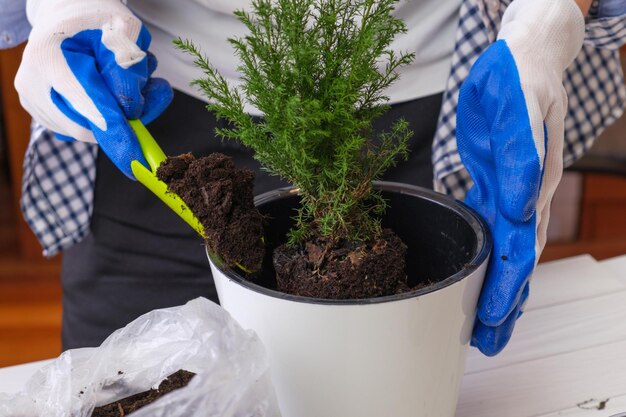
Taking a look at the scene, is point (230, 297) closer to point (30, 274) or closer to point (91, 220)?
point (91, 220)

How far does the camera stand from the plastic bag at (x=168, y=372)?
1.54 ft

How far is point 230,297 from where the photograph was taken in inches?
21.0

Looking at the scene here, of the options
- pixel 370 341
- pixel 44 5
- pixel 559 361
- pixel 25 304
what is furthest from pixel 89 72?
pixel 25 304

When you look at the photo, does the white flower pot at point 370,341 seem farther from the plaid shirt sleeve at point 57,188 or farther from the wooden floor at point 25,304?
the wooden floor at point 25,304

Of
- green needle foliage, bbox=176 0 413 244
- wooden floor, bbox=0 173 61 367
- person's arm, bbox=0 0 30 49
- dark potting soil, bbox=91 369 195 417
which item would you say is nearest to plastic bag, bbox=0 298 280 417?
dark potting soil, bbox=91 369 195 417

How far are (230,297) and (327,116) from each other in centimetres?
15

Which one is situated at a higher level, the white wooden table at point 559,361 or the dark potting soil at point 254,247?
the dark potting soil at point 254,247

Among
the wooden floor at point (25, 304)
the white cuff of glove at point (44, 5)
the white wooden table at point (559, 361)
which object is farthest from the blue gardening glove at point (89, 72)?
the wooden floor at point (25, 304)

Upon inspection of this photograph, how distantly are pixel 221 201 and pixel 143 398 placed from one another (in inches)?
5.7

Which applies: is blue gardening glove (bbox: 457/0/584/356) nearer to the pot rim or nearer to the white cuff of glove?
the pot rim

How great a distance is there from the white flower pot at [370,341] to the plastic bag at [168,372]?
0.02 m

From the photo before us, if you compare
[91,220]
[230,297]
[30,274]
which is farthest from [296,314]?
[30,274]

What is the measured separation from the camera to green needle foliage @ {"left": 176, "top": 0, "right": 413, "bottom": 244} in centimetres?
51

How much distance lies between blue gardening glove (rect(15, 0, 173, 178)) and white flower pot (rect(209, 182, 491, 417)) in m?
0.22
